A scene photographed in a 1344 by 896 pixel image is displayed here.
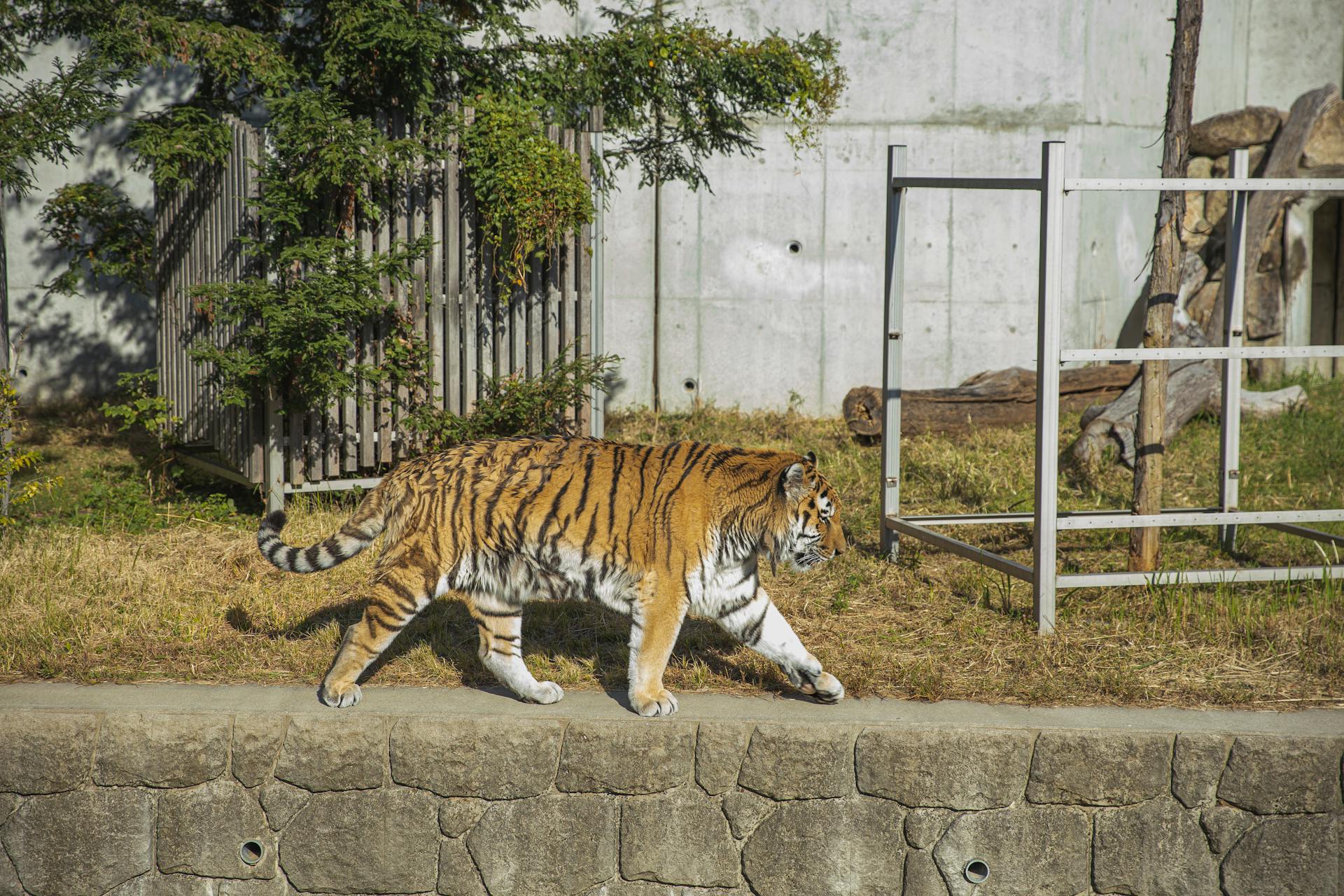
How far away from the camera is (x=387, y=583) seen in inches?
169

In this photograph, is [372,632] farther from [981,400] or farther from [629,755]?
[981,400]

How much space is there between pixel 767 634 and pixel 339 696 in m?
1.60

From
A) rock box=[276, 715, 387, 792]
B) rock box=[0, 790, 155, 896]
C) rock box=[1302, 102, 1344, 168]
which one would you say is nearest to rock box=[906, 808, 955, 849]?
rock box=[276, 715, 387, 792]

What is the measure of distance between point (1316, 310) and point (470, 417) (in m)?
10.2

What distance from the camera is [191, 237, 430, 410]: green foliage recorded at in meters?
6.48

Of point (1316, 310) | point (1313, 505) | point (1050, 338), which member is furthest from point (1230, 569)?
point (1316, 310)

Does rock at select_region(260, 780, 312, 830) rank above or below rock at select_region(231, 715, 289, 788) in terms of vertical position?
below

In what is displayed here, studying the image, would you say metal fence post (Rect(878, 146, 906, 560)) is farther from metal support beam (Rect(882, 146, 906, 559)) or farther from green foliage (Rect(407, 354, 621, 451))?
green foliage (Rect(407, 354, 621, 451))

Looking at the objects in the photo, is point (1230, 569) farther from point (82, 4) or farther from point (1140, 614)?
point (82, 4)

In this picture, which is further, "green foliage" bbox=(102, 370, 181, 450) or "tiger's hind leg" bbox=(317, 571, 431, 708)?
"green foliage" bbox=(102, 370, 181, 450)

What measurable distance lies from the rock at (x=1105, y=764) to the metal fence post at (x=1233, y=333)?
255 centimetres

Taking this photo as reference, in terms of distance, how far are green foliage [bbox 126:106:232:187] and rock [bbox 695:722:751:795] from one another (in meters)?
4.90

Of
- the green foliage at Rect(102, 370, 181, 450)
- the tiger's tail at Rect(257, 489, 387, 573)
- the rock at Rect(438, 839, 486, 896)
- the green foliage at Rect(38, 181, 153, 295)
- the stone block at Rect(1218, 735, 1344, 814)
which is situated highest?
the green foliage at Rect(38, 181, 153, 295)

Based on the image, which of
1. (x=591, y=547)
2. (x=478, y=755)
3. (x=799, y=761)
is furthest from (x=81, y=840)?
(x=799, y=761)
